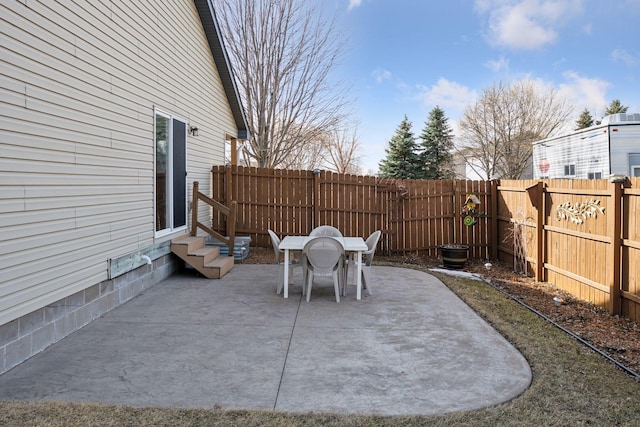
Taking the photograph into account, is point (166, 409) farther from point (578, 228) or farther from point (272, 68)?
point (272, 68)

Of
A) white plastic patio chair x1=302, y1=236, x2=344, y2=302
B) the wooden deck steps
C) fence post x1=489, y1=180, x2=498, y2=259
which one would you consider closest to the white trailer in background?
fence post x1=489, y1=180, x2=498, y2=259

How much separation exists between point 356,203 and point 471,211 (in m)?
2.49

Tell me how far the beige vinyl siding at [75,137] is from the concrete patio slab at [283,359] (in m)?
0.69

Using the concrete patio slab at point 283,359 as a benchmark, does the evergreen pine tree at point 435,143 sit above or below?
above

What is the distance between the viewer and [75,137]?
4.49 metres

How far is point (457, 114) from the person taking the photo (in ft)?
83.2

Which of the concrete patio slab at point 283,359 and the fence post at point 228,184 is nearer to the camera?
the concrete patio slab at point 283,359

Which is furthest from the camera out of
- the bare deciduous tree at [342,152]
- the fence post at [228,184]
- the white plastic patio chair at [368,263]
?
the bare deciduous tree at [342,152]

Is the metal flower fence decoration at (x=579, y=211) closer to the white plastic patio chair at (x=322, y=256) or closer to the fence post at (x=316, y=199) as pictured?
the white plastic patio chair at (x=322, y=256)

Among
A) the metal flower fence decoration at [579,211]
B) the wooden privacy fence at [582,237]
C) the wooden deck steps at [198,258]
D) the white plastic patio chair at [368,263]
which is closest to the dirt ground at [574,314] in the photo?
the wooden privacy fence at [582,237]

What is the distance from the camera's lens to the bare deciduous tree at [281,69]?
46.5 ft

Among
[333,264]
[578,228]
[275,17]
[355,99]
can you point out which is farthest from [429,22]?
[333,264]

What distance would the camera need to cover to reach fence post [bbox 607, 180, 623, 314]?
17.4 ft

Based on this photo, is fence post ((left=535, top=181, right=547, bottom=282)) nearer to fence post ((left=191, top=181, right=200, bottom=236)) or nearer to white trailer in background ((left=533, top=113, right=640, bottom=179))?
white trailer in background ((left=533, top=113, right=640, bottom=179))
